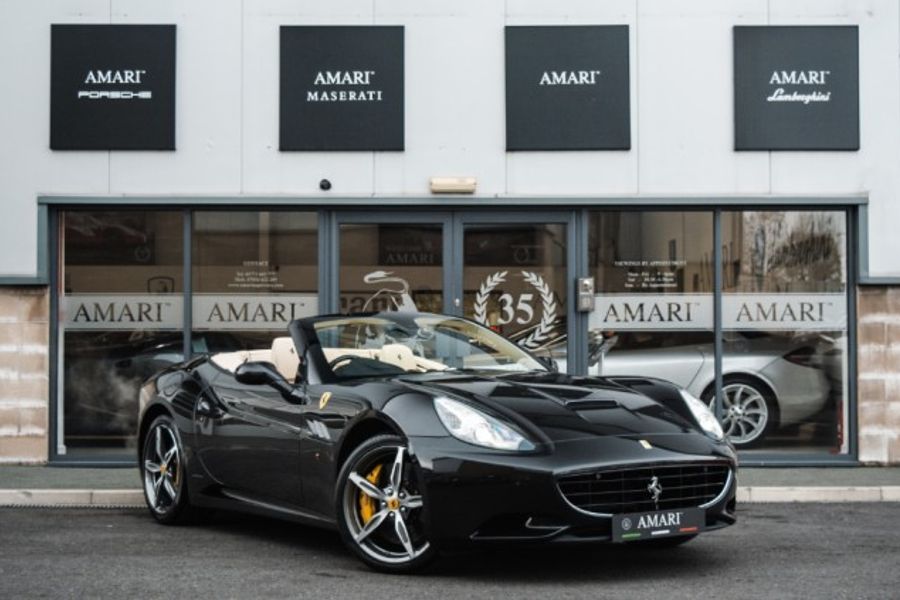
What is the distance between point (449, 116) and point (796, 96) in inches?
124

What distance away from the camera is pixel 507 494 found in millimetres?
6277

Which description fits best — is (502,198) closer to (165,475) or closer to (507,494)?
(165,475)

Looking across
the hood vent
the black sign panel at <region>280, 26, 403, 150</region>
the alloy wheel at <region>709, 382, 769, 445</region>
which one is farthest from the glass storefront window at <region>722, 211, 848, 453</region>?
the hood vent

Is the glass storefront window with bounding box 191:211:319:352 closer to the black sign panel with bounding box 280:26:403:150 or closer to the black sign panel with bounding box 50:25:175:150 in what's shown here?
the black sign panel with bounding box 280:26:403:150

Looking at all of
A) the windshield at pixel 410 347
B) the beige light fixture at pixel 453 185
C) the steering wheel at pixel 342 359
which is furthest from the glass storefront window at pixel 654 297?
the steering wheel at pixel 342 359

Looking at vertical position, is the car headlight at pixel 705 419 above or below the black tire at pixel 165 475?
above

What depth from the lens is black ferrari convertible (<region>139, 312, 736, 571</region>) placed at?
6.33 metres

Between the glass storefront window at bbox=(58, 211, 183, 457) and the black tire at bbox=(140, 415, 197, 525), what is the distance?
4.00 m

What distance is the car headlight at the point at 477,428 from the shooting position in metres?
6.41

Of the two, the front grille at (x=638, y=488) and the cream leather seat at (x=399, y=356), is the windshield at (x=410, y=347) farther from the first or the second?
the front grille at (x=638, y=488)

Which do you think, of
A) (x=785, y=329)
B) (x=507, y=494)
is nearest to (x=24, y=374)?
(x=785, y=329)

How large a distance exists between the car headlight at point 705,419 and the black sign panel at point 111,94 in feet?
22.7

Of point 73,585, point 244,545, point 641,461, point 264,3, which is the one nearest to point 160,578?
point 73,585

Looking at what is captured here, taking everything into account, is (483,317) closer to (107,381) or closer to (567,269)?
(567,269)
